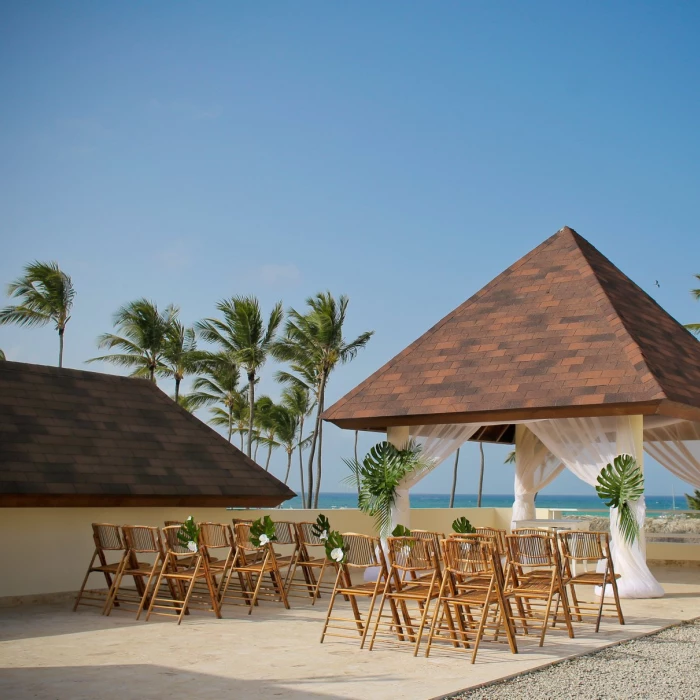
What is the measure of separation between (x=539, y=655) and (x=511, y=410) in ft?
16.6

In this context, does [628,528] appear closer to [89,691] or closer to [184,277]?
[89,691]

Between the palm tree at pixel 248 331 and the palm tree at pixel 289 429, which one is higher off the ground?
the palm tree at pixel 248 331

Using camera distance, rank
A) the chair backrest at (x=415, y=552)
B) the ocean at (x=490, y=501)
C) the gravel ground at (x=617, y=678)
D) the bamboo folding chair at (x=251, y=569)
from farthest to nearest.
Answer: the ocean at (x=490, y=501)
the bamboo folding chair at (x=251, y=569)
the chair backrest at (x=415, y=552)
the gravel ground at (x=617, y=678)

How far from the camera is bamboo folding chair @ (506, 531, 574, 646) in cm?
768

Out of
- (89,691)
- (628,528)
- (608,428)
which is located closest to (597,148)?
(608,428)

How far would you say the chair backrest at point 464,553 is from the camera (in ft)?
23.9

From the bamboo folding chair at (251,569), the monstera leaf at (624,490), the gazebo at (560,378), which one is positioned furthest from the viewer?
the gazebo at (560,378)

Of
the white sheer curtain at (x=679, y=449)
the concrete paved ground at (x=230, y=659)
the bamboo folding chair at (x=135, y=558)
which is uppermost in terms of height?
the white sheer curtain at (x=679, y=449)

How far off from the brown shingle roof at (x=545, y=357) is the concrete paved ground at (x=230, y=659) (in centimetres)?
306

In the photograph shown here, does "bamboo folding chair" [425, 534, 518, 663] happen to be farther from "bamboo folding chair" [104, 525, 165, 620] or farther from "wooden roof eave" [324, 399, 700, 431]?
"wooden roof eave" [324, 399, 700, 431]

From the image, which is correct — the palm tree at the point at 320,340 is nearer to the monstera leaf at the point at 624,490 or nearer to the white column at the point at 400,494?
the white column at the point at 400,494

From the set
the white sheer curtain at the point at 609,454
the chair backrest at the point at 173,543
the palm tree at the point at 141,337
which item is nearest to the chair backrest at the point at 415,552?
the chair backrest at the point at 173,543

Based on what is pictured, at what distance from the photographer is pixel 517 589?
7.75 metres

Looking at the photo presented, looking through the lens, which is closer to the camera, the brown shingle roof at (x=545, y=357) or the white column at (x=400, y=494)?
the brown shingle roof at (x=545, y=357)
